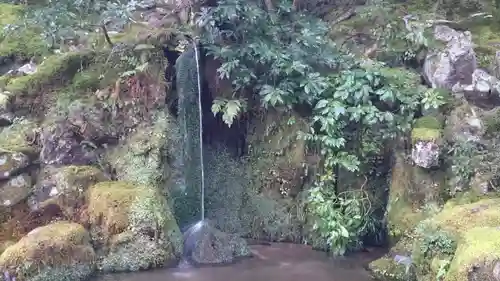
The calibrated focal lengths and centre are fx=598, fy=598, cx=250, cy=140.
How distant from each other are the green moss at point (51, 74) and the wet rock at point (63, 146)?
1.11 meters

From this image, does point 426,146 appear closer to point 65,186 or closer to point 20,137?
point 65,186

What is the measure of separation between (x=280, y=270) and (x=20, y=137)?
194 inches

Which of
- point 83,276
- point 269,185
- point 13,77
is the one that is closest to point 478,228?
point 269,185

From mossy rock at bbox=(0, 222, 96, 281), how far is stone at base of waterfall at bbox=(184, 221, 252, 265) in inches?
61.0

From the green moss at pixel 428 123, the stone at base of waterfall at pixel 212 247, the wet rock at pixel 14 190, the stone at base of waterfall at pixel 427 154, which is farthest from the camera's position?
the green moss at pixel 428 123

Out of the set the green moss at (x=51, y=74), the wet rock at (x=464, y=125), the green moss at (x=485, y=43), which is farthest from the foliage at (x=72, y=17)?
the green moss at (x=485, y=43)

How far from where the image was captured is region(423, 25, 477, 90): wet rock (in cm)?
1018

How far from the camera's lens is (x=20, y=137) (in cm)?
1010

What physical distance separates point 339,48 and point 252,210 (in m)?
3.67

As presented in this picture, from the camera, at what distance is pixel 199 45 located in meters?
11.0

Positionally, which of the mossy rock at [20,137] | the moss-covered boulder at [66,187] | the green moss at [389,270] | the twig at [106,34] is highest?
the twig at [106,34]

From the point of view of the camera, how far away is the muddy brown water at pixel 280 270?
27.7 ft

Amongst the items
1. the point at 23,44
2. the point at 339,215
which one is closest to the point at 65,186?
the point at 23,44

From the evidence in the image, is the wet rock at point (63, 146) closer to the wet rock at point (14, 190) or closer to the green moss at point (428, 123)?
the wet rock at point (14, 190)
